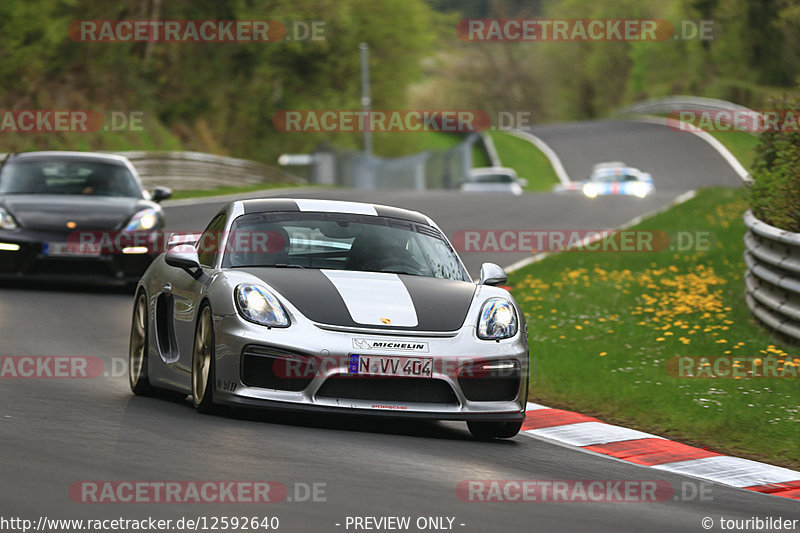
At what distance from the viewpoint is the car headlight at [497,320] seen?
27.4 feet

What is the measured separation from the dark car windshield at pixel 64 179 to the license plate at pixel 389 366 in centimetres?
915

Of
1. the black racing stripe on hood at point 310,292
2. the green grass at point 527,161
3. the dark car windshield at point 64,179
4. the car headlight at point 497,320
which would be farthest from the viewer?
the green grass at point 527,161

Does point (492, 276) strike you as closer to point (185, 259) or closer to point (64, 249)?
point (185, 259)

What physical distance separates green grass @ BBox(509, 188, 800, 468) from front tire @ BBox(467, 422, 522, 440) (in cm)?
123

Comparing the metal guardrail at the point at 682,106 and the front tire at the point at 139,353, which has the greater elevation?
the front tire at the point at 139,353

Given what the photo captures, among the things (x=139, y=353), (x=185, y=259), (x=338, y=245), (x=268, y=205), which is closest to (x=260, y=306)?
(x=185, y=259)

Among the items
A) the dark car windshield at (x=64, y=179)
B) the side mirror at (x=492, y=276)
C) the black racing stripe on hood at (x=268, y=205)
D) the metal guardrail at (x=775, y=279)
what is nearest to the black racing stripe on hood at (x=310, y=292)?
Answer: the black racing stripe on hood at (x=268, y=205)

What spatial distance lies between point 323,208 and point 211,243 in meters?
0.76

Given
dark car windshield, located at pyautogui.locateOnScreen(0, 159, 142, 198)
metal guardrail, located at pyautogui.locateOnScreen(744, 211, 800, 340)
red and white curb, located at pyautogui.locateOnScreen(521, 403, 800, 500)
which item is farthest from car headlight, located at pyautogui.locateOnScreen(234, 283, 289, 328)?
dark car windshield, located at pyautogui.locateOnScreen(0, 159, 142, 198)

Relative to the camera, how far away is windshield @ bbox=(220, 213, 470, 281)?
902cm

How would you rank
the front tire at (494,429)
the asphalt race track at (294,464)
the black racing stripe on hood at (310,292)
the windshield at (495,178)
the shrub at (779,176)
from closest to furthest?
the asphalt race track at (294,464), the black racing stripe on hood at (310,292), the front tire at (494,429), the shrub at (779,176), the windshield at (495,178)

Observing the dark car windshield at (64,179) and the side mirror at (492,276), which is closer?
the side mirror at (492,276)

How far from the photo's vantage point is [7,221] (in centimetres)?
1534

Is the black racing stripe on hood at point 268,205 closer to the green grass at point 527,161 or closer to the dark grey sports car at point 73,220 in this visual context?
the dark grey sports car at point 73,220
